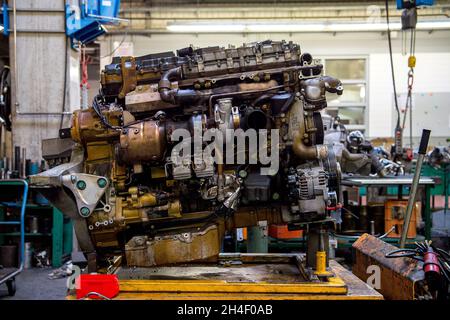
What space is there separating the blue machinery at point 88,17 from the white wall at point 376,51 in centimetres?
492

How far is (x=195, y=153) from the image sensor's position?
247cm

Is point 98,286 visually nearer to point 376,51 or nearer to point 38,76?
point 38,76

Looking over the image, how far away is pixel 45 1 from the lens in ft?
17.7

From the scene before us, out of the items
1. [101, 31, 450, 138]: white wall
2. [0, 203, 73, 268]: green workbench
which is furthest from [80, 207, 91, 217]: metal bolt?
[101, 31, 450, 138]: white wall

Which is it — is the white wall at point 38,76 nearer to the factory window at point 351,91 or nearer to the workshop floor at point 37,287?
the workshop floor at point 37,287

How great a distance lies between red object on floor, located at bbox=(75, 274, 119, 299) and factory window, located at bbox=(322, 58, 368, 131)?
8872 millimetres

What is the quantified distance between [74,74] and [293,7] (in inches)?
211

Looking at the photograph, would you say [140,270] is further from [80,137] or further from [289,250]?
[289,250]

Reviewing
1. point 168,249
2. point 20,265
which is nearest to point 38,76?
point 20,265

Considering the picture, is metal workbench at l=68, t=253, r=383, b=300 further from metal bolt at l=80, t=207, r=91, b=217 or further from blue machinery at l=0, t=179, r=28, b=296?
blue machinery at l=0, t=179, r=28, b=296

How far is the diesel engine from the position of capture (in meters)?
2.51

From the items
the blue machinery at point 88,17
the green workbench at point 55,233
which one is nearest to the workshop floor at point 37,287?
the green workbench at point 55,233

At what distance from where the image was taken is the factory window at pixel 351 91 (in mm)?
10609

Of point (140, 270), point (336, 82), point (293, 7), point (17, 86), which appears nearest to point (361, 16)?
point (293, 7)
